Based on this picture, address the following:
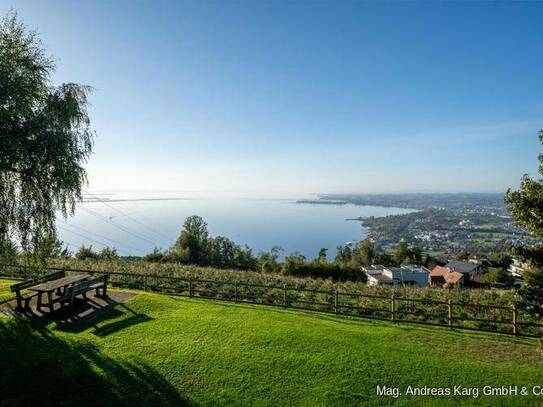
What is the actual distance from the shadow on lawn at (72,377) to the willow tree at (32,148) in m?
4.00

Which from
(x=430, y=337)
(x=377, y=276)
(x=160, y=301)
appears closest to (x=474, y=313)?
(x=430, y=337)

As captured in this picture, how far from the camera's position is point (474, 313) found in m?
15.5

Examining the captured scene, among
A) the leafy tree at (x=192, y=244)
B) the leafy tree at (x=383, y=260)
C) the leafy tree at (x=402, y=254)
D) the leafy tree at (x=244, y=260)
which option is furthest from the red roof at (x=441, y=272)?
the leafy tree at (x=192, y=244)

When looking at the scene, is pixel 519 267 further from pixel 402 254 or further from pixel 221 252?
pixel 402 254

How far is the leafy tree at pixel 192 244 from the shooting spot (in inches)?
1959

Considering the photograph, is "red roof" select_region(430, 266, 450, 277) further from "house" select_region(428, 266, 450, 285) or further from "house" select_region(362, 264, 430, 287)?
"house" select_region(362, 264, 430, 287)

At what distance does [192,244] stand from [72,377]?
1771 inches

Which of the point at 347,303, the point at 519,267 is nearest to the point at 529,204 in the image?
the point at 519,267

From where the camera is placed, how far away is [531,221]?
25.9ft

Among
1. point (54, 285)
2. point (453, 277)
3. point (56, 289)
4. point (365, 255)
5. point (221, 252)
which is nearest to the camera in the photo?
point (54, 285)

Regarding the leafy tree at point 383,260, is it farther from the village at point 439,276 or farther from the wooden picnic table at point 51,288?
the wooden picnic table at point 51,288

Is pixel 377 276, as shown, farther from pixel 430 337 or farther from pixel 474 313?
pixel 430 337

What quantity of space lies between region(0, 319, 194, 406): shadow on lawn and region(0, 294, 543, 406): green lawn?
0.08 ft

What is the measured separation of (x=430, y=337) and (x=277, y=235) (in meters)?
158
